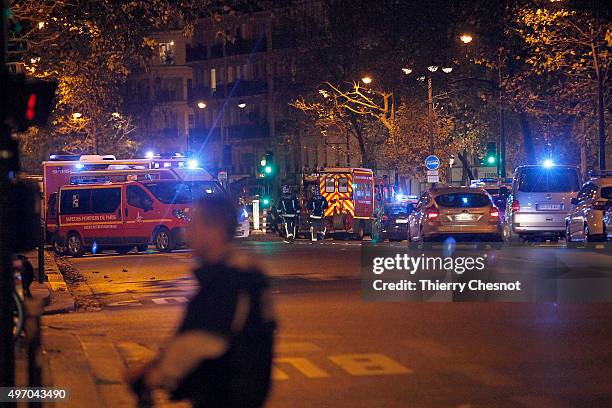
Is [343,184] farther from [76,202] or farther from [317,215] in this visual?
[76,202]

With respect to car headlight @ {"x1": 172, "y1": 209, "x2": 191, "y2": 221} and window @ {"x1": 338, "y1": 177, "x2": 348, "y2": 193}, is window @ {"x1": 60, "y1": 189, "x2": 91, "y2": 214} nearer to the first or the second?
car headlight @ {"x1": 172, "y1": 209, "x2": 191, "y2": 221}

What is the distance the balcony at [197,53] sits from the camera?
12212cm

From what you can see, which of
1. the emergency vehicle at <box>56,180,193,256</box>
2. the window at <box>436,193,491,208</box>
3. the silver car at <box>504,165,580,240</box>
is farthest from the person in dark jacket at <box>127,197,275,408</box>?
the emergency vehicle at <box>56,180,193,256</box>

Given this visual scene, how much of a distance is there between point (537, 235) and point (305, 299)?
61.8ft

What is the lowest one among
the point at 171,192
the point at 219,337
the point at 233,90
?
the point at 219,337

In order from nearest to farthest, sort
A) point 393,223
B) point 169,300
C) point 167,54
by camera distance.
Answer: point 169,300, point 393,223, point 167,54

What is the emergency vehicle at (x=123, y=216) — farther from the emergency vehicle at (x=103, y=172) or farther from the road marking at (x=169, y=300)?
the road marking at (x=169, y=300)

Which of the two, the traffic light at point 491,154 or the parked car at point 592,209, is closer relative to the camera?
the parked car at point 592,209

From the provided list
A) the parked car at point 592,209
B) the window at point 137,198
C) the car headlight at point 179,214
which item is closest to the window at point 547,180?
the parked car at point 592,209

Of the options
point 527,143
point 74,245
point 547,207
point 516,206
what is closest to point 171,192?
point 74,245

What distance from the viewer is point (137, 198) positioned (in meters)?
40.1

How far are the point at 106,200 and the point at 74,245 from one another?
5.39 feet

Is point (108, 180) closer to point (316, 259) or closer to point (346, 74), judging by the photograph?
point (316, 259)

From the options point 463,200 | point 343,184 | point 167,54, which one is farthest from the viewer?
point 167,54
